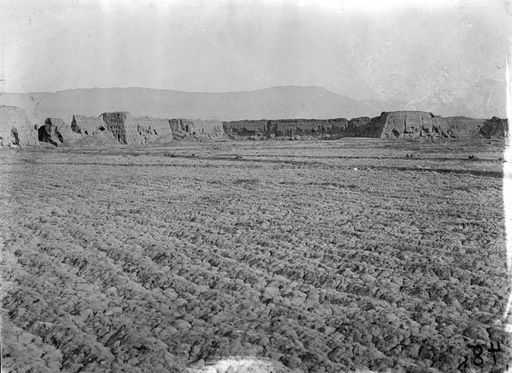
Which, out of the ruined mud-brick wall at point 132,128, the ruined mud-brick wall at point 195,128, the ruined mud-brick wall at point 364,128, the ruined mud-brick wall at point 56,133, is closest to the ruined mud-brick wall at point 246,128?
the ruined mud-brick wall at point 195,128

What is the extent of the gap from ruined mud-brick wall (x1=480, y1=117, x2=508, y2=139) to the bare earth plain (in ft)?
122

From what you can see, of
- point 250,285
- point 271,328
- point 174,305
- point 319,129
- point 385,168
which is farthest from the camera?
point 319,129

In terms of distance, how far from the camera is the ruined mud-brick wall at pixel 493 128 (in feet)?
135

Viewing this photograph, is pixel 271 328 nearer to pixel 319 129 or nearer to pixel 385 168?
pixel 385 168

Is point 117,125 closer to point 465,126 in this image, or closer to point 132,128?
point 132,128

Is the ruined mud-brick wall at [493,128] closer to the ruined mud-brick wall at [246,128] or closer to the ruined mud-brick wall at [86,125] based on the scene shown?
the ruined mud-brick wall at [246,128]

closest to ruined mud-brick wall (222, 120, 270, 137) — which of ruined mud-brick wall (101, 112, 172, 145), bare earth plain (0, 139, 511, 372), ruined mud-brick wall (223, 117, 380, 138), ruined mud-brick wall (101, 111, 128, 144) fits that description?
ruined mud-brick wall (223, 117, 380, 138)

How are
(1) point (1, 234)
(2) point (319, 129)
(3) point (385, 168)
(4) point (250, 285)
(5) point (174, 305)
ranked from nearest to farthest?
(5) point (174, 305) < (4) point (250, 285) < (1) point (1, 234) < (3) point (385, 168) < (2) point (319, 129)

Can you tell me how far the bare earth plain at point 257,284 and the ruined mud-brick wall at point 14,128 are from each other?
23.2 metres

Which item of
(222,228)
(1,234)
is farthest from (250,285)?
(1,234)

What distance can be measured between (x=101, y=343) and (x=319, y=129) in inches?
1946

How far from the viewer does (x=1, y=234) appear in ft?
19.1

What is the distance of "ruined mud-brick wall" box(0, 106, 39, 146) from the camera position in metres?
28.5

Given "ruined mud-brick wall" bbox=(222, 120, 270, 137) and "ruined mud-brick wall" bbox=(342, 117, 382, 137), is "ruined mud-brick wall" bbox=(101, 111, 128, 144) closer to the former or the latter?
"ruined mud-brick wall" bbox=(222, 120, 270, 137)
